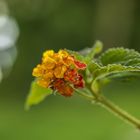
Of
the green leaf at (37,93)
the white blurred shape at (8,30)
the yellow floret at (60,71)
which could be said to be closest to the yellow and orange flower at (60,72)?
the yellow floret at (60,71)

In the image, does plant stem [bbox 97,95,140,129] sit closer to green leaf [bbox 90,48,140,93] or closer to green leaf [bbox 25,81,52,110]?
green leaf [bbox 90,48,140,93]

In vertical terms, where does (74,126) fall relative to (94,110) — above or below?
below

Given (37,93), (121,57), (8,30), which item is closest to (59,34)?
(8,30)

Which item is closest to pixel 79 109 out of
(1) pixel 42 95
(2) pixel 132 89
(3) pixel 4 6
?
(2) pixel 132 89

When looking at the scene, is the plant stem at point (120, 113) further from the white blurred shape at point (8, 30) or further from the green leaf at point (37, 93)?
the white blurred shape at point (8, 30)

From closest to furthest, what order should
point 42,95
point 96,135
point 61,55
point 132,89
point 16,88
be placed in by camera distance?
point 61,55 < point 42,95 < point 96,135 < point 132,89 < point 16,88

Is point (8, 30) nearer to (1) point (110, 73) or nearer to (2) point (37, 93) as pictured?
(2) point (37, 93)

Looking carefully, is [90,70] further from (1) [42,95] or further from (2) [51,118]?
(2) [51,118]
